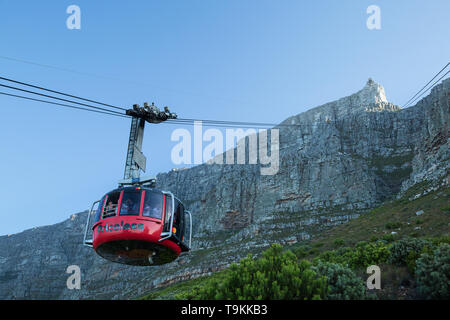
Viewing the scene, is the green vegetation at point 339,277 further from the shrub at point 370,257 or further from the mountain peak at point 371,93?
the mountain peak at point 371,93

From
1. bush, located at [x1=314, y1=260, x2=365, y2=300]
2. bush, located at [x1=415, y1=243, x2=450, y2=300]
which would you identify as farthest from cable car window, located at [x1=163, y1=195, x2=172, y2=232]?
bush, located at [x1=415, y1=243, x2=450, y2=300]

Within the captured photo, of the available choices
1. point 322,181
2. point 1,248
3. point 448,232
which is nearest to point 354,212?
point 322,181

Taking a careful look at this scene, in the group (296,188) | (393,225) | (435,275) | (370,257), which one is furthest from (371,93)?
(435,275)

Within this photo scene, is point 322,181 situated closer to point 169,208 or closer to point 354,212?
point 354,212

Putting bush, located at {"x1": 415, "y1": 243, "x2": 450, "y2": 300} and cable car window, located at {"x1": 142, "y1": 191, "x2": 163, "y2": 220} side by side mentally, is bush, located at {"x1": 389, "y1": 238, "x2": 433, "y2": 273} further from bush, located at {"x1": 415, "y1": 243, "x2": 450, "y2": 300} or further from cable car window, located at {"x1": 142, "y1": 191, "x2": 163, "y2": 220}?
cable car window, located at {"x1": 142, "y1": 191, "x2": 163, "y2": 220}

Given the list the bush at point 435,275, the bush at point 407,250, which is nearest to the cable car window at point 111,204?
the bush at point 435,275

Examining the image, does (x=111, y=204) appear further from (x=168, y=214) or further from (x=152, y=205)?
(x=168, y=214)

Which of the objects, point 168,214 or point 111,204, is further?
point 168,214
